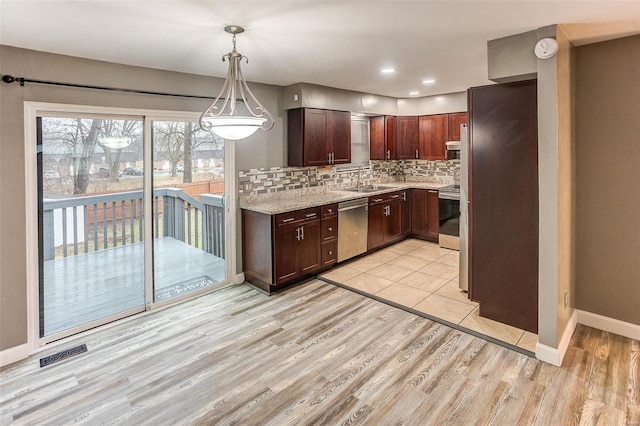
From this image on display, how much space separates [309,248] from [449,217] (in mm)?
2496

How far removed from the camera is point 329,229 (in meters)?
4.75

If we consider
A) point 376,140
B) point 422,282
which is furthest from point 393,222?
point 422,282

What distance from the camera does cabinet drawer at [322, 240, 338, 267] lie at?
4.70 metres

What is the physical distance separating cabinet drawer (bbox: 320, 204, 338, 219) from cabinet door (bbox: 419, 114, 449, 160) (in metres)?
2.43

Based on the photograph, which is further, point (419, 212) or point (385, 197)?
point (419, 212)

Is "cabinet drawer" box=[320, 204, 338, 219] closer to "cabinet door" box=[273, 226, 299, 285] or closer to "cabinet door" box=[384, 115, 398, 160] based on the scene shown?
"cabinet door" box=[273, 226, 299, 285]

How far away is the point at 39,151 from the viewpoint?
3.02 meters

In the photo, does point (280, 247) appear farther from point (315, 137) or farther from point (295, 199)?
point (315, 137)

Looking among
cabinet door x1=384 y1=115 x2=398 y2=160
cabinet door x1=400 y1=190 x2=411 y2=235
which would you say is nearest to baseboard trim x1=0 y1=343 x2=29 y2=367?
cabinet door x1=400 y1=190 x2=411 y2=235

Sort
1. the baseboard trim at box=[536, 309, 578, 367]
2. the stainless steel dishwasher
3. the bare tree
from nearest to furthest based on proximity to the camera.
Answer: the baseboard trim at box=[536, 309, 578, 367] → the bare tree → the stainless steel dishwasher

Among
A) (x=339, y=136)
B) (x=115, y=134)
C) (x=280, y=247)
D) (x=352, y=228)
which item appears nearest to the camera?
(x=115, y=134)

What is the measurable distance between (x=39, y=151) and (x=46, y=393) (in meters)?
1.89

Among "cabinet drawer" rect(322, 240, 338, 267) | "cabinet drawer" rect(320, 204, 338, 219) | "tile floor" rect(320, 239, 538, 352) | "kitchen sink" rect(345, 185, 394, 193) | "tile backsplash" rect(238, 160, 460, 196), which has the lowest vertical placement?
"tile floor" rect(320, 239, 538, 352)

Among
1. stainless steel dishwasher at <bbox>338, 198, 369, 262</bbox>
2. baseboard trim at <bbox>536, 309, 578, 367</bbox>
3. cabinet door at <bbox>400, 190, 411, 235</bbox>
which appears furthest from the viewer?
cabinet door at <bbox>400, 190, 411, 235</bbox>
